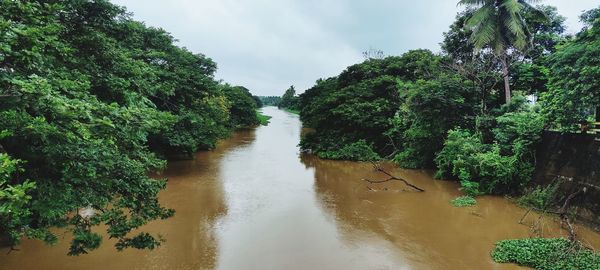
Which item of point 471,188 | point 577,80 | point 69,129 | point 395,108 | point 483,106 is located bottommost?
point 471,188

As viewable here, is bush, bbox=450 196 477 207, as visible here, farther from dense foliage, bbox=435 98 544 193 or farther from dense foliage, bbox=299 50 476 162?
dense foliage, bbox=299 50 476 162

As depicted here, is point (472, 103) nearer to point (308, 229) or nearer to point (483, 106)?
point (483, 106)

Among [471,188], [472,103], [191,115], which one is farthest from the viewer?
[191,115]

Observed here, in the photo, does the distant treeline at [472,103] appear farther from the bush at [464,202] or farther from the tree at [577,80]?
the bush at [464,202]

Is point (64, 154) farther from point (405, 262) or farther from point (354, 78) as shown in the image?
point (354, 78)

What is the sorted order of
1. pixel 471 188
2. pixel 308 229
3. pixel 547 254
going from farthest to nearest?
pixel 471 188, pixel 308 229, pixel 547 254

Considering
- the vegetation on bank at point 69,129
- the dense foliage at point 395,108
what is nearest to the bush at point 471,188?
the dense foliage at point 395,108

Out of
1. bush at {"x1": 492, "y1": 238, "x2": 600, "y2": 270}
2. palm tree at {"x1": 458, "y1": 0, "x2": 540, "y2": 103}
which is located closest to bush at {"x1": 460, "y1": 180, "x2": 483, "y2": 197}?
bush at {"x1": 492, "y1": 238, "x2": 600, "y2": 270}

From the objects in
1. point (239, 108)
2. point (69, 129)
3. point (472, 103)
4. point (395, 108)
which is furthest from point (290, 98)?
point (69, 129)
